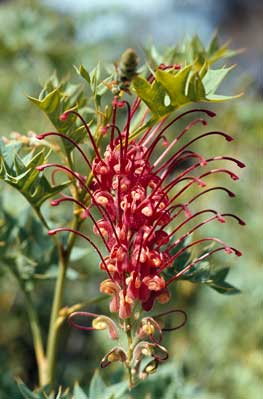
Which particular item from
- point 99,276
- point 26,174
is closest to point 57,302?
point 26,174

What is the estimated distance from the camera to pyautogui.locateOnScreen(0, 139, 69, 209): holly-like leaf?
881mm

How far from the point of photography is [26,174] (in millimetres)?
879

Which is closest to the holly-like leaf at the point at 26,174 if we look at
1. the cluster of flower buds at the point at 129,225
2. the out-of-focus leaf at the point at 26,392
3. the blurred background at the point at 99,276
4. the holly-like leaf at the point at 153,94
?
the cluster of flower buds at the point at 129,225

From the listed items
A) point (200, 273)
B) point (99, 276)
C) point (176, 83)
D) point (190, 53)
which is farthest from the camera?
point (99, 276)

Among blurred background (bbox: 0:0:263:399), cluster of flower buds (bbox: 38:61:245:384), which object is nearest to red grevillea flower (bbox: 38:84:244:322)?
cluster of flower buds (bbox: 38:61:245:384)

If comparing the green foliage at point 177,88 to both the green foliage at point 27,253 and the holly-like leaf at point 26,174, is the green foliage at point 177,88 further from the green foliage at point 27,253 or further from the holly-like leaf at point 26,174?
the green foliage at point 27,253

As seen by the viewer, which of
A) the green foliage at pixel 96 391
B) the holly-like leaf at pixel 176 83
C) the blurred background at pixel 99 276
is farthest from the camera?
the blurred background at pixel 99 276

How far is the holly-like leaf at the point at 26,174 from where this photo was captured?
2.89ft

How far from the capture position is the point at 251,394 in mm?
1640

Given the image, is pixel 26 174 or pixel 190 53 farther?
pixel 190 53

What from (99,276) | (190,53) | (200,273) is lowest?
(99,276)

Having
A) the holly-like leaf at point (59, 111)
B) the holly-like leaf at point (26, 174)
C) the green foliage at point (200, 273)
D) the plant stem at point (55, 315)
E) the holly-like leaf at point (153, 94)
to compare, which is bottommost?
the plant stem at point (55, 315)

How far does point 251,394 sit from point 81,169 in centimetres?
98

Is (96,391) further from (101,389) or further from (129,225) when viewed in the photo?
(129,225)
